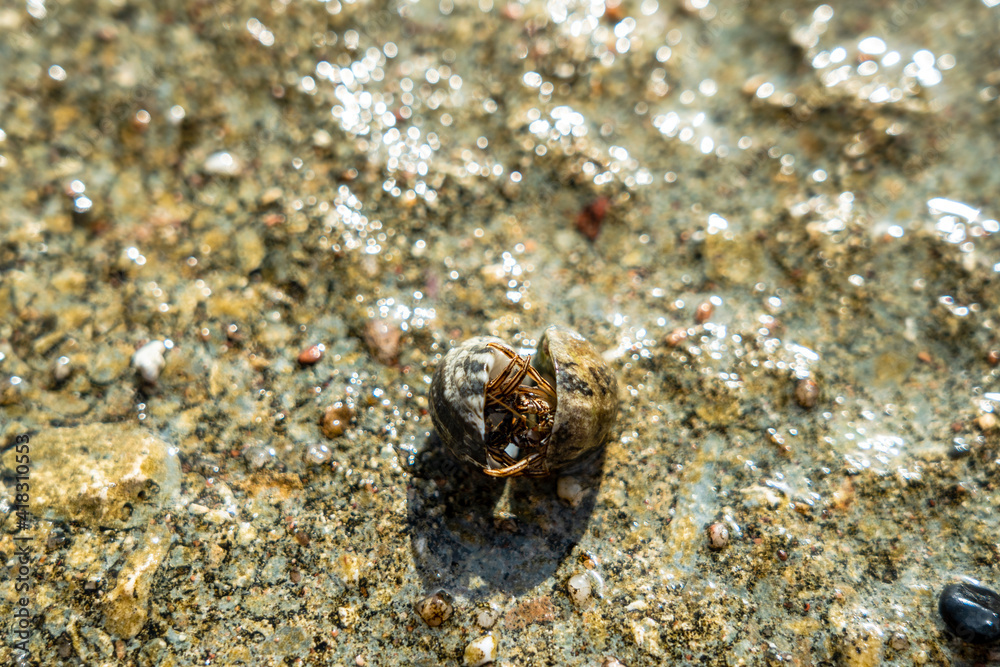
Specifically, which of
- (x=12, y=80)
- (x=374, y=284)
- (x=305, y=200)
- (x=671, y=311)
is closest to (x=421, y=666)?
(x=374, y=284)

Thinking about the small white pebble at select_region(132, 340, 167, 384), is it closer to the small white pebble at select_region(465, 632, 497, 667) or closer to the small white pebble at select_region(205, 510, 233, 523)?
the small white pebble at select_region(205, 510, 233, 523)

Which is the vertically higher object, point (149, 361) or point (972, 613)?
point (972, 613)

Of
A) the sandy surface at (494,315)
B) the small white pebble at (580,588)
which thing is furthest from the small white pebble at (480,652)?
the small white pebble at (580,588)

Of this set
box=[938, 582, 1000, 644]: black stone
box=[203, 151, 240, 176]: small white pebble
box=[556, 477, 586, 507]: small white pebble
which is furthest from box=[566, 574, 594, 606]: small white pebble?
box=[203, 151, 240, 176]: small white pebble

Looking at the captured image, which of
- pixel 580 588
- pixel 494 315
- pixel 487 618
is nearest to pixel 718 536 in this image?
pixel 580 588

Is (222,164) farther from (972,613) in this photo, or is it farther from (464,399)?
(972,613)
